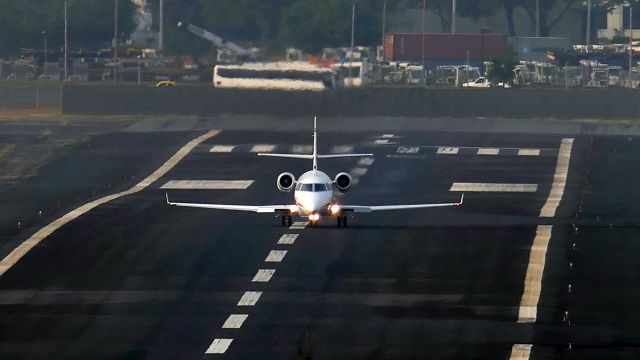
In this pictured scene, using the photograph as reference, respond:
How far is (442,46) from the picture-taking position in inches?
7101

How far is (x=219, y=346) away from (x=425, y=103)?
69082mm

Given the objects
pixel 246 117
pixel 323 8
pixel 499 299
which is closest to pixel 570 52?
pixel 323 8

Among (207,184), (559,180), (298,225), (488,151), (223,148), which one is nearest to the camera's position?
(298,225)

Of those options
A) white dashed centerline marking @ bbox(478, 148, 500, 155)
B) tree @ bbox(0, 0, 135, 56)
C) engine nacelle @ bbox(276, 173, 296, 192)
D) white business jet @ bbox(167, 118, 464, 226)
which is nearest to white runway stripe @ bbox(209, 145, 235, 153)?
white dashed centerline marking @ bbox(478, 148, 500, 155)

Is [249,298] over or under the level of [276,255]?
under

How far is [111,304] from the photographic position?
6431 centimetres

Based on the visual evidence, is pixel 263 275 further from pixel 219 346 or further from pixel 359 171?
pixel 359 171

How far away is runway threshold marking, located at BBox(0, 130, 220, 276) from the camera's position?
242 ft

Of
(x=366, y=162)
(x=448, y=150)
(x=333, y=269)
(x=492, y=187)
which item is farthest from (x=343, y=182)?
(x=448, y=150)

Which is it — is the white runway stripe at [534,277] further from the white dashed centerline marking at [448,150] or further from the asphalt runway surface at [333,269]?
the white dashed centerline marking at [448,150]

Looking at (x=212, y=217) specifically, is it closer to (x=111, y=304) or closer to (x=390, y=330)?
(x=111, y=304)

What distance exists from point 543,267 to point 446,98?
54726 mm

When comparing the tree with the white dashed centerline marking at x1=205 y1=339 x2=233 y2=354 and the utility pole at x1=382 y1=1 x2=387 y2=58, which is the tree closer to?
the utility pole at x1=382 y1=1 x2=387 y2=58

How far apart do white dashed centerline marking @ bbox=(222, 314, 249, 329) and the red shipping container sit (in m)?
117
